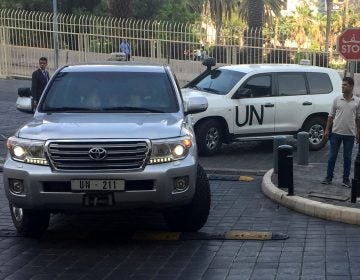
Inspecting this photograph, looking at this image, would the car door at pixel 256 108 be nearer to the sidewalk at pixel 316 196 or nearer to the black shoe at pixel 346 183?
the sidewalk at pixel 316 196

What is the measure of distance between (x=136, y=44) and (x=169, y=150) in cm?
1784

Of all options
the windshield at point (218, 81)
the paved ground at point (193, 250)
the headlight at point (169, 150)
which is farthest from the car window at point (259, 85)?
the headlight at point (169, 150)

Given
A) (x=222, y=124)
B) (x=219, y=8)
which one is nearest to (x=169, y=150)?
(x=222, y=124)

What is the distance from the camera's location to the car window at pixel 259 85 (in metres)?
13.5

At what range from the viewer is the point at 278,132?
13.8 metres

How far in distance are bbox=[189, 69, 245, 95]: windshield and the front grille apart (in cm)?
680

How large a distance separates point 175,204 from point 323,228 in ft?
6.55

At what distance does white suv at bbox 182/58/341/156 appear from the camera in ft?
43.2

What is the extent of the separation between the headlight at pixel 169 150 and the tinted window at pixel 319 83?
7810 mm

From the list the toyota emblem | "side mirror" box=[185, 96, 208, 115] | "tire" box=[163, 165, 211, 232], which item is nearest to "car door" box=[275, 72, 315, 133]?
"side mirror" box=[185, 96, 208, 115]

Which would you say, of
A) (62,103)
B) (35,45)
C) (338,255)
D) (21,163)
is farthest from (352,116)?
(35,45)

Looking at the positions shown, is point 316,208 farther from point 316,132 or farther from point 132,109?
point 316,132

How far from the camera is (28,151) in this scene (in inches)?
268

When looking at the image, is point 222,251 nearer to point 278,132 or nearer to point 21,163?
point 21,163
